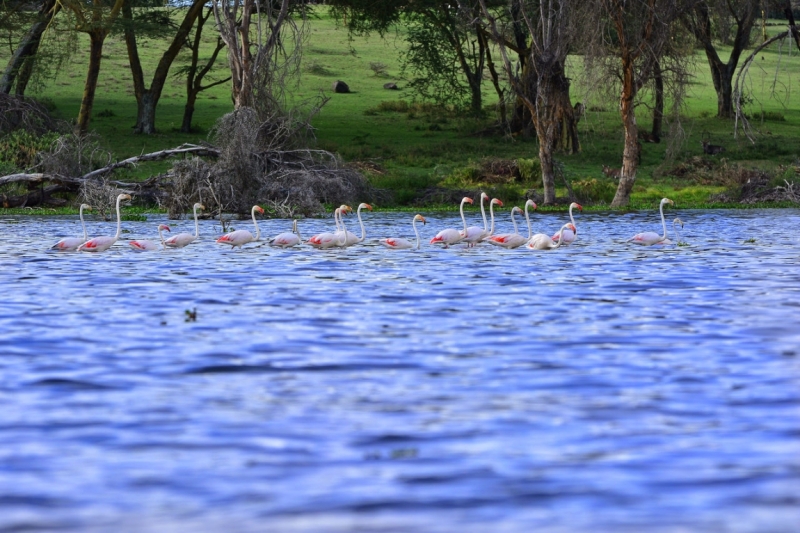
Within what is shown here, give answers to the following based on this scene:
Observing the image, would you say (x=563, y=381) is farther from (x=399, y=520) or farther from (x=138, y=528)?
(x=138, y=528)

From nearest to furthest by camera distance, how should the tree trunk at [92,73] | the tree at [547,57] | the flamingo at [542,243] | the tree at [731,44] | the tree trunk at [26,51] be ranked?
1. the flamingo at [542,243]
2. the tree at [547,57]
3. the tree at [731,44]
4. the tree trunk at [92,73]
5. the tree trunk at [26,51]

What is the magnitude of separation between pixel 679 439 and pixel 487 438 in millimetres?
1136

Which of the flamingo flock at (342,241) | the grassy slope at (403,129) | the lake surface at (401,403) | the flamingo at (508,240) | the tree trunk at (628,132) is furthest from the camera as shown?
the grassy slope at (403,129)

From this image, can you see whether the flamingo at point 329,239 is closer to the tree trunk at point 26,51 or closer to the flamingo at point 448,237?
the flamingo at point 448,237

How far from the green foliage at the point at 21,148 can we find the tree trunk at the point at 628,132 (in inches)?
620

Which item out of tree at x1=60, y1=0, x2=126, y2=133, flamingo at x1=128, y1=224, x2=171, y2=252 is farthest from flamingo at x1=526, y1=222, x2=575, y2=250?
tree at x1=60, y1=0, x2=126, y2=133

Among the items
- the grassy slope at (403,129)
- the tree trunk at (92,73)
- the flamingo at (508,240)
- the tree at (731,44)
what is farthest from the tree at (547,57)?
the tree trunk at (92,73)

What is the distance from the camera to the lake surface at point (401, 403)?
6105 millimetres

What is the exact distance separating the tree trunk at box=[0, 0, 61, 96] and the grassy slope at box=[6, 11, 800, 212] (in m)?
3.65

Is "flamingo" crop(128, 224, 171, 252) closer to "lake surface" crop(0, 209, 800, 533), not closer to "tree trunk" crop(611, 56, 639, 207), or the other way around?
"lake surface" crop(0, 209, 800, 533)

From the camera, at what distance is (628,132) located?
103ft

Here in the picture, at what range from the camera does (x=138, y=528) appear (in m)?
5.77

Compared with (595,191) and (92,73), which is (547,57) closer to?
(595,191)

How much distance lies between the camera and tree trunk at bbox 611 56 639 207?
3098 centimetres
